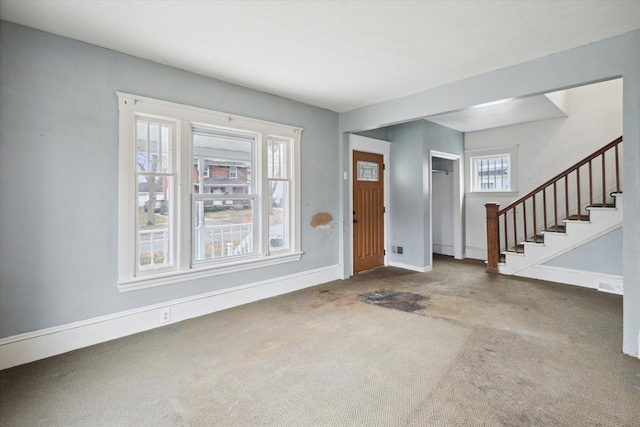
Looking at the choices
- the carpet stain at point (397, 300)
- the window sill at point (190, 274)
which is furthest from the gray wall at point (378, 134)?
the carpet stain at point (397, 300)

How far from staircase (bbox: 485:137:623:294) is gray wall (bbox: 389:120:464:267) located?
1.16 m

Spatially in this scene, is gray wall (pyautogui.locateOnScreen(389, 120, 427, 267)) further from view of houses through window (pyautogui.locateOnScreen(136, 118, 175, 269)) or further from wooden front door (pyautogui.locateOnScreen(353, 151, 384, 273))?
view of houses through window (pyautogui.locateOnScreen(136, 118, 175, 269))

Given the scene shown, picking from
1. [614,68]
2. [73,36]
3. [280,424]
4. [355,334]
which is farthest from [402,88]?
[280,424]

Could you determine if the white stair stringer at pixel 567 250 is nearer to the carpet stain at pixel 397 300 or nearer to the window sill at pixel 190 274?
the carpet stain at pixel 397 300

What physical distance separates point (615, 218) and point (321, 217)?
13.1ft

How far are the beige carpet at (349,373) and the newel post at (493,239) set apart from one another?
1711mm

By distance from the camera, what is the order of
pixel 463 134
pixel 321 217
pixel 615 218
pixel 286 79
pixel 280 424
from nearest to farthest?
pixel 280 424
pixel 286 79
pixel 615 218
pixel 321 217
pixel 463 134

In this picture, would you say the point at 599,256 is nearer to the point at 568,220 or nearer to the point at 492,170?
the point at 568,220

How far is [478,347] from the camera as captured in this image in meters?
2.62

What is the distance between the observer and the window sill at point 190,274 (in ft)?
9.42

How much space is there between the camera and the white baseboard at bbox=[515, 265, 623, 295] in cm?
412

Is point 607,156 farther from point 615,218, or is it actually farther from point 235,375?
point 235,375

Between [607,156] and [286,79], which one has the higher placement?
[286,79]

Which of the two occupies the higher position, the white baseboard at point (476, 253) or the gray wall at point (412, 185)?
the gray wall at point (412, 185)
